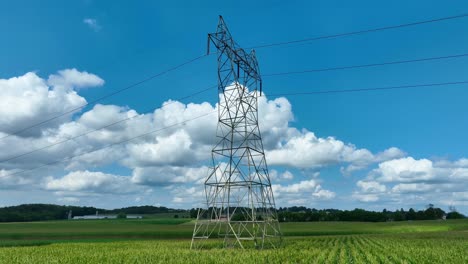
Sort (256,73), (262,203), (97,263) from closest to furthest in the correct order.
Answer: (97,263) → (262,203) → (256,73)

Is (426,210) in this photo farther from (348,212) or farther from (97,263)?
(97,263)

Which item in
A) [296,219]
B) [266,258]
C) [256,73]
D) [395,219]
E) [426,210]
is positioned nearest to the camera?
[266,258]

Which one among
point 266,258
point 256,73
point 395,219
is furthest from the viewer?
point 395,219

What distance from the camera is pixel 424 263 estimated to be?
91.2ft

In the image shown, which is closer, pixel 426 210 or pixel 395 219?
pixel 395 219

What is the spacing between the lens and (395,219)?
178 m

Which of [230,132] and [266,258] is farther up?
[230,132]

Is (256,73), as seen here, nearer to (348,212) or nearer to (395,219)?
(348,212)

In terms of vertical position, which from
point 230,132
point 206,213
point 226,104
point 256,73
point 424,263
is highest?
point 256,73

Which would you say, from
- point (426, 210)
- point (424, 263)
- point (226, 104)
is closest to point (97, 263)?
point (226, 104)

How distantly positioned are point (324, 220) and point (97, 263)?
492ft

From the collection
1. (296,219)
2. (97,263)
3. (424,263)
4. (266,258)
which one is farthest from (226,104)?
(296,219)

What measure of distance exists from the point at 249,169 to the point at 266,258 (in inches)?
364

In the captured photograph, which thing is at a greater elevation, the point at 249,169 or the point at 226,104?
the point at 226,104
